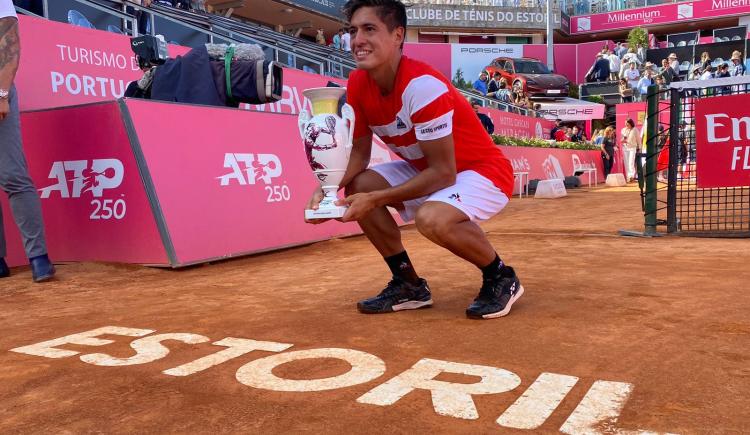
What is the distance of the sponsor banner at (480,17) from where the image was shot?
3550 cm

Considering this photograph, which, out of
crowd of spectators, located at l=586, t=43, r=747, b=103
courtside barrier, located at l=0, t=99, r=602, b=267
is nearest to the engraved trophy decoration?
courtside barrier, located at l=0, t=99, r=602, b=267

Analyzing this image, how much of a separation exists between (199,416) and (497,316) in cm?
146

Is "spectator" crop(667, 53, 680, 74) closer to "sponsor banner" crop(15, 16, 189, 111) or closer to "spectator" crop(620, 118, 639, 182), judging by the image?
"spectator" crop(620, 118, 639, 182)

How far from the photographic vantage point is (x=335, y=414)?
1683 mm

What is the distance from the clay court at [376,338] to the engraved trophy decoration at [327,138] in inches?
23.4

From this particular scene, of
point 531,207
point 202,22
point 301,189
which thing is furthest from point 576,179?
point 301,189

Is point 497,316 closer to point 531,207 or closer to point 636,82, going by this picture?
point 531,207

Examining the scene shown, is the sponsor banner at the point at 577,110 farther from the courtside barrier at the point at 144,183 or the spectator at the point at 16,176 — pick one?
the spectator at the point at 16,176

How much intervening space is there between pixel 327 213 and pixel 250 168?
2.70 meters

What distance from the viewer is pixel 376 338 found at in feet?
8.02

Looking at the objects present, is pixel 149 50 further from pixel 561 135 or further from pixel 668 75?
pixel 668 75

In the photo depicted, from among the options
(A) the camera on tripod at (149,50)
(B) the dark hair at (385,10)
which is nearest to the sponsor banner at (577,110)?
(A) the camera on tripod at (149,50)

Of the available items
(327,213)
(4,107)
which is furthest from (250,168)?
(327,213)

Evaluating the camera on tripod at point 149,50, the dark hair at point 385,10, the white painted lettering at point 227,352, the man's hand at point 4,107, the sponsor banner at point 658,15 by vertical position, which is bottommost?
the white painted lettering at point 227,352
